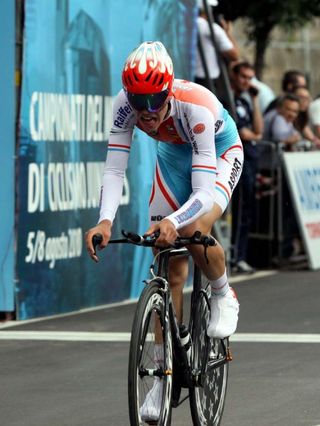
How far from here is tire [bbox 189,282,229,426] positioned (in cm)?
675

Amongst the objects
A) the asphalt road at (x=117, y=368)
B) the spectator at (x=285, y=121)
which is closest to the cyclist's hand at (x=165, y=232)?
the asphalt road at (x=117, y=368)

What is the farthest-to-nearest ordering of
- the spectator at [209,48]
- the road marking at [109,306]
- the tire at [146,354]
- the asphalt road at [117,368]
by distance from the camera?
the spectator at [209,48]
the road marking at [109,306]
the asphalt road at [117,368]
the tire at [146,354]

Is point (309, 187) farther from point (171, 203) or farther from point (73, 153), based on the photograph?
point (171, 203)

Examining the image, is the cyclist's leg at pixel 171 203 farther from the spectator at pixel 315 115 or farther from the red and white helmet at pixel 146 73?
the spectator at pixel 315 115

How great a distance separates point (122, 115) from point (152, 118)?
0.24 meters

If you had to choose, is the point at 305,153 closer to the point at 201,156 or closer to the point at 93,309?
the point at 93,309

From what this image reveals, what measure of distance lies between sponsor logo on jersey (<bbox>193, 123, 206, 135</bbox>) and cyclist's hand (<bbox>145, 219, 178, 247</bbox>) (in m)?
0.60

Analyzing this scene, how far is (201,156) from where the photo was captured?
6.57 m

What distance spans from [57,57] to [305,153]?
4780mm

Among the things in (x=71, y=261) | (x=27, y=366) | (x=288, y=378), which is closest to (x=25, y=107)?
(x=71, y=261)

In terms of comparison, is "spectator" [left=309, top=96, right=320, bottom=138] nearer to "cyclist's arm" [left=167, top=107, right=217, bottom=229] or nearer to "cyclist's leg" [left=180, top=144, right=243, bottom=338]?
"cyclist's leg" [left=180, top=144, right=243, bottom=338]

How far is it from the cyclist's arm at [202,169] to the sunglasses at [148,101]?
28cm

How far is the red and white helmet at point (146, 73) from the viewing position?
248 inches

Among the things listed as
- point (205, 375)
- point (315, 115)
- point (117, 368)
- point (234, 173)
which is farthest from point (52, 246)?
point (315, 115)
